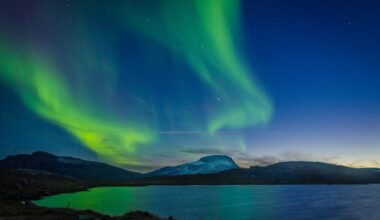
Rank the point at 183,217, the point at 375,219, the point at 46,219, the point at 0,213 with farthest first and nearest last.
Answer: the point at 375,219, the point at 183,217, the point at 0,213, the point at 46,219

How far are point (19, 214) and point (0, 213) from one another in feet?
9.03

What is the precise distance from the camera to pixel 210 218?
80.4m

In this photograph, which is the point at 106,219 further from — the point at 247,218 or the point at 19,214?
the point at 247,218

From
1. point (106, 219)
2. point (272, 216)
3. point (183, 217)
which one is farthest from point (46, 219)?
point (272, 216)

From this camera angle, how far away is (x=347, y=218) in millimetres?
85938

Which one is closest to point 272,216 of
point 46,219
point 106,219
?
point 106,219

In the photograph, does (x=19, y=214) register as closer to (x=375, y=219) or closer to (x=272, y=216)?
(x=272, y=216)

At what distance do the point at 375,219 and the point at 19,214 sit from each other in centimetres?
7234

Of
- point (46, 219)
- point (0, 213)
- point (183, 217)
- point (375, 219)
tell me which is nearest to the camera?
point (46, 219)

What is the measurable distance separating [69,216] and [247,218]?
41.3 m

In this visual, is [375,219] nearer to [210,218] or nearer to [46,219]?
[210,218]

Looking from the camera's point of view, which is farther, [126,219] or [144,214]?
[144,214]

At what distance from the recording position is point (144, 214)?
58.4 m

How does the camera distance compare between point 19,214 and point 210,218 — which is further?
point 210,218
